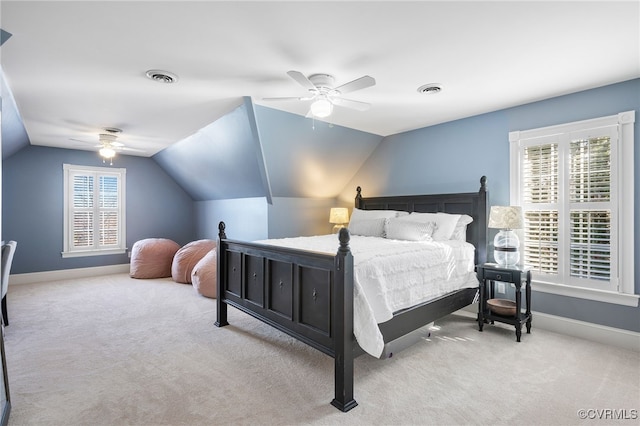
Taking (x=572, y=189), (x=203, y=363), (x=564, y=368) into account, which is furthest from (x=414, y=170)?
(x=203, y=363)

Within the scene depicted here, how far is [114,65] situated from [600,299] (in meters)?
5.05

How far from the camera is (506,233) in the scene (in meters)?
3.63

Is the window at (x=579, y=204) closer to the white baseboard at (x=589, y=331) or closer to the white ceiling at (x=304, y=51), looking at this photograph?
the white baseboard at (x=589, y=331)

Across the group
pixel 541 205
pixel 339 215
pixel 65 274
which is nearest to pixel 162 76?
pixel 339 215

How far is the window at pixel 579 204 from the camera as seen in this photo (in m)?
3.11

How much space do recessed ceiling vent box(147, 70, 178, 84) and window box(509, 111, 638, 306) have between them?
3771 mm

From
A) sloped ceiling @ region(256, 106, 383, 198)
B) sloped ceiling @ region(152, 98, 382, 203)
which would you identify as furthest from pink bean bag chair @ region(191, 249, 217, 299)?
sloped ceiling @ region(256, 106, 383, 198)

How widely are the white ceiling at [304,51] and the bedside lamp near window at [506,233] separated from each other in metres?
1.27

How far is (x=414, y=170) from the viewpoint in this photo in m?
4.90

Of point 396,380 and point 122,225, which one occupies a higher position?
point 122,225

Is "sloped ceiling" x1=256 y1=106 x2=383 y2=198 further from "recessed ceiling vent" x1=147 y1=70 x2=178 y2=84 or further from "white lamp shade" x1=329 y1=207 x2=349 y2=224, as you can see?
"recessed ceiling vent" x1=147 y1=70 x2=178 y2=84

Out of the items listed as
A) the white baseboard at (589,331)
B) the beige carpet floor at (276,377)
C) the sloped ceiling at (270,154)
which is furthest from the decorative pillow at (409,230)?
the sloped ceiling at (270,154)

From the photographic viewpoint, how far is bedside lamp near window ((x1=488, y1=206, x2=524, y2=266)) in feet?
11.5

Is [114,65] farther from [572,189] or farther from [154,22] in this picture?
[572,189]
